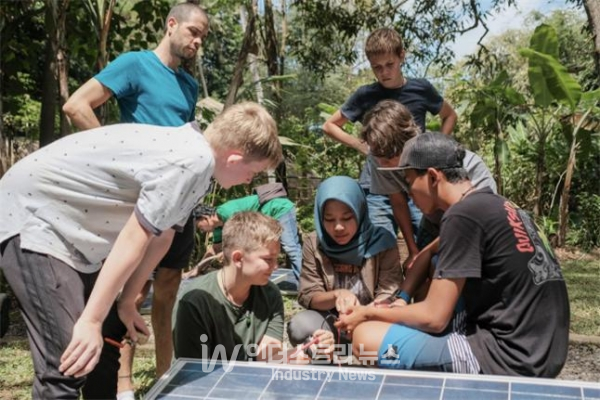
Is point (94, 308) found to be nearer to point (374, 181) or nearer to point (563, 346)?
point (563, 346)

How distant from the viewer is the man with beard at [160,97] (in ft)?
10.0

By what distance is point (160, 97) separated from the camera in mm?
3166

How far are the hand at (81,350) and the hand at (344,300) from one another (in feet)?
4.21

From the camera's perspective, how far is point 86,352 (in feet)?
6.11

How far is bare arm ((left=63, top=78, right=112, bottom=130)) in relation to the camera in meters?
3.02

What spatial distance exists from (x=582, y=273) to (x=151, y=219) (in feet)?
22.1

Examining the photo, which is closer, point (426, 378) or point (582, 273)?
point (426, 378)

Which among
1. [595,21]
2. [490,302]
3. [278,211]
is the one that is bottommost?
[278,211]

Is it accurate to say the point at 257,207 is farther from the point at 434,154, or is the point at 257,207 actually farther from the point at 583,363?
the point at 434,154

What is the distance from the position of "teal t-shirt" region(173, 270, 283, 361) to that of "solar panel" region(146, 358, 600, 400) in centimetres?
54

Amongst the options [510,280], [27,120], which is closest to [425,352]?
[510,280]

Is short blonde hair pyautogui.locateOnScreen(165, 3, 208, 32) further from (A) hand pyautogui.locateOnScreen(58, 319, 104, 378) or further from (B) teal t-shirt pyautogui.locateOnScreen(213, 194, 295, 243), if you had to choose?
(A) hand pyautogui.locateOnScreen(58, 319, 104, 378)

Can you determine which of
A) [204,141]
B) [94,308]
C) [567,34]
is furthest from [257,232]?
[567,34]

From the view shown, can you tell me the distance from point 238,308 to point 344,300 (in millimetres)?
538
